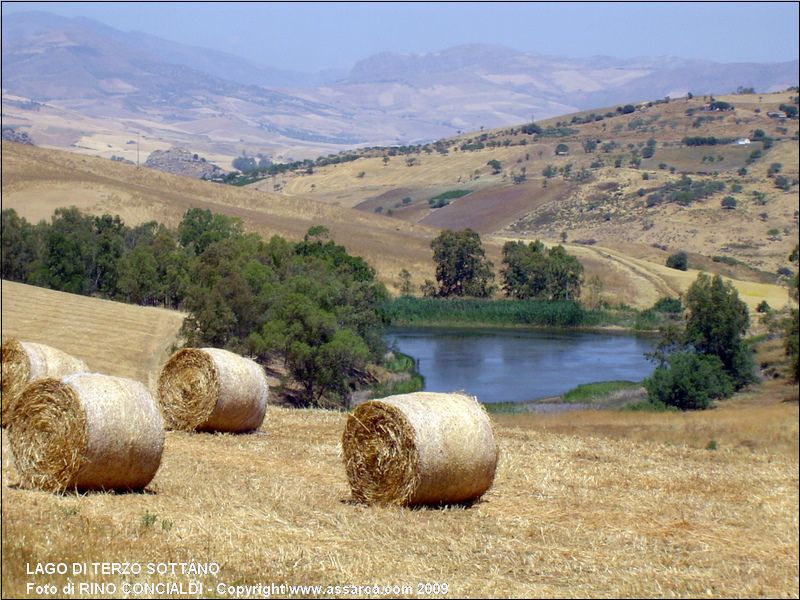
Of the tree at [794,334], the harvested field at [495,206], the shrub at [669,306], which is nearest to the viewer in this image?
the tree at [794,334]

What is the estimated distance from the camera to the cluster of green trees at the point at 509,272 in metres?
69.1

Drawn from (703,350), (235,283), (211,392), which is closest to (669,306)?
(235,283)

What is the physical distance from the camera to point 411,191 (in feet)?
453

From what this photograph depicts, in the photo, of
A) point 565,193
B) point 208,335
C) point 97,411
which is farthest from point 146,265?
point 565,193

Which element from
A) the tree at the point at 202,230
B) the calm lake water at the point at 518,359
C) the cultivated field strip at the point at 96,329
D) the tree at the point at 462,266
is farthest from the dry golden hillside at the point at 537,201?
the cultivated field strip at the point at 96,329

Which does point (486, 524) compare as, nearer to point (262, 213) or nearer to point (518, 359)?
point (518, 359)

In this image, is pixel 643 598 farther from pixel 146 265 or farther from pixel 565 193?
pixel 565 193

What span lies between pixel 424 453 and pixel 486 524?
1084 millimetres

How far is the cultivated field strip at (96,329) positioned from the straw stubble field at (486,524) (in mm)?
18188

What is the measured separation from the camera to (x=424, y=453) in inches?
465

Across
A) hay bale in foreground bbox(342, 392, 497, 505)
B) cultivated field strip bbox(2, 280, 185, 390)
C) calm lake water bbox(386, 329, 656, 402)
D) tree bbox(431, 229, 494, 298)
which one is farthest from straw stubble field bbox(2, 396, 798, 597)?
tree bbox(431, 229, 494, 298)

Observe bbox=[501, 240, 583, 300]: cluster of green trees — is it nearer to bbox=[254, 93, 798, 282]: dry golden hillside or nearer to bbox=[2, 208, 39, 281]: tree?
bbox=[254, 93, 798, 282]: dry golden hillside

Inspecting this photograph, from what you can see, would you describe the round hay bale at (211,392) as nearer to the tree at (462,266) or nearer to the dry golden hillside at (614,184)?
the dry golden hillside at (614,184)

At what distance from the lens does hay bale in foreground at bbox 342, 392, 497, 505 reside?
11.9 metres
